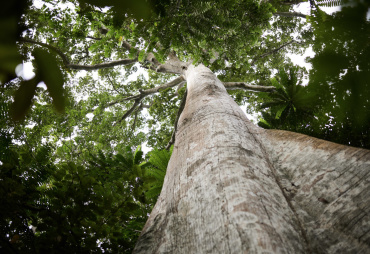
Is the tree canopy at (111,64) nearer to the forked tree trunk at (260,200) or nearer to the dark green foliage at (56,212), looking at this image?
the dark green foliage at (56,212)

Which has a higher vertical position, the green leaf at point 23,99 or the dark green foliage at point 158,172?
the dark green foliage at point 158,172

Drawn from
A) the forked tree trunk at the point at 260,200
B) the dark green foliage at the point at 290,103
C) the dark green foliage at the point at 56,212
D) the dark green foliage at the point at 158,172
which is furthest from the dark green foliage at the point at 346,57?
the dark green foliage at the point at 290,103

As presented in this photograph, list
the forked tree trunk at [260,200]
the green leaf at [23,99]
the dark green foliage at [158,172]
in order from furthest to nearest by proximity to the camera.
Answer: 1. the dark green foliage at [158,172]
2. the forked tree trunk at [260,200]
3. the green leaf at [23,99]

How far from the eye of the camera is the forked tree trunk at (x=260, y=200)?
75cm

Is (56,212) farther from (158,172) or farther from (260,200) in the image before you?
(158,172)

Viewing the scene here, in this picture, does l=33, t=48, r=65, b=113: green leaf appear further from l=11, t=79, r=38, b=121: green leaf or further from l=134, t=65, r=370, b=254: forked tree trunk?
l=134, t=65, r=370, b=254: forked tree trunk

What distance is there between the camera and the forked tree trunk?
75 centimetres

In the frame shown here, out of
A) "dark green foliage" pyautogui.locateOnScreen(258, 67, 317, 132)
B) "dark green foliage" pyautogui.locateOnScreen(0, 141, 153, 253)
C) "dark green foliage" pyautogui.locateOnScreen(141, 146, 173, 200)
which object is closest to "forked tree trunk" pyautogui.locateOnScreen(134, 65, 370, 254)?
"dark green foliage" pyautogui.locateOnScreen(0, 141, 153, 253)

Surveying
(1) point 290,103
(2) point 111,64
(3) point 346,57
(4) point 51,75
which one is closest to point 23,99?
(4) point 51,75

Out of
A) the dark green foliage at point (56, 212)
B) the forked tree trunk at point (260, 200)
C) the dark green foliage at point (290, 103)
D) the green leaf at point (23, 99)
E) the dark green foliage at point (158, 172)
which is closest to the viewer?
the green leaf at point (23, 99)

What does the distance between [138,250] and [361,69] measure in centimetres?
124

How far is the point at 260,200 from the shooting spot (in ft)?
2.89

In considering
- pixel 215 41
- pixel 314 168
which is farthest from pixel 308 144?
pixel 215 41

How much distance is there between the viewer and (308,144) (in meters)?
1.34
